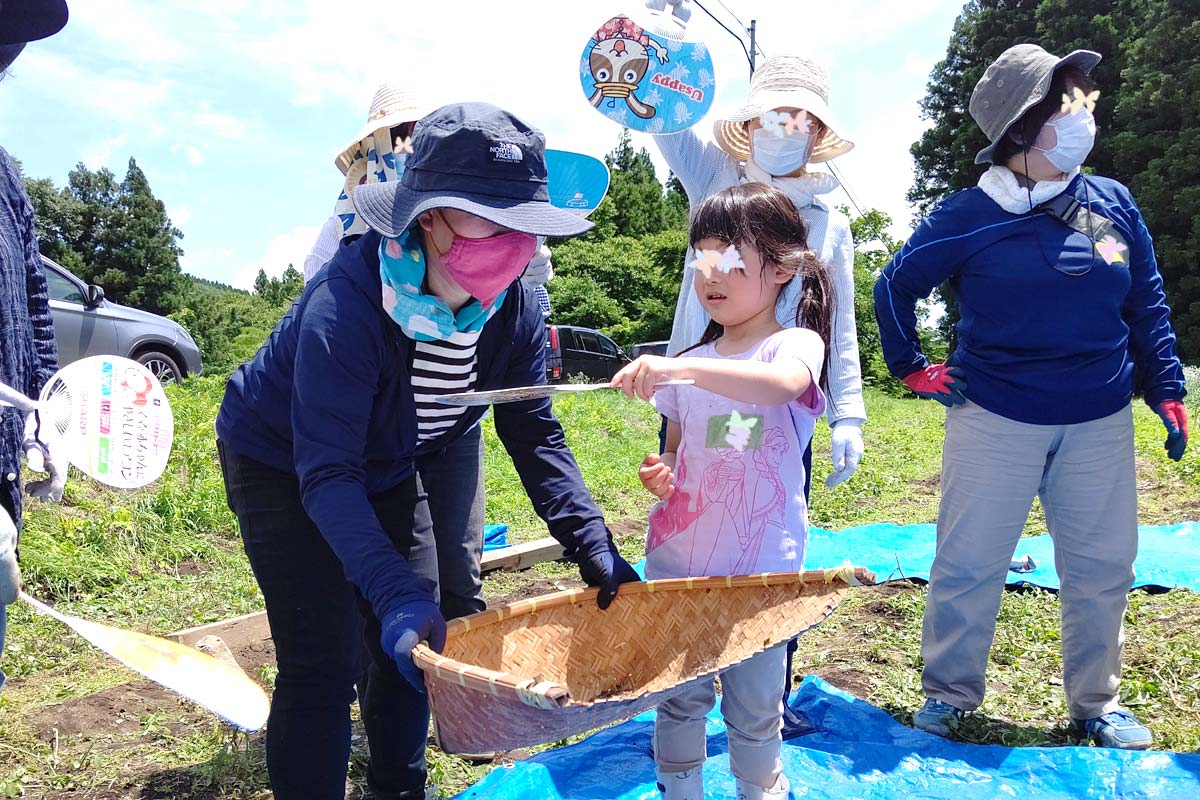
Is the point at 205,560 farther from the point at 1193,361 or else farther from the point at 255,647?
the point at 1193,361

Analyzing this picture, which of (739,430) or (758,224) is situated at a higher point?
(758,224)

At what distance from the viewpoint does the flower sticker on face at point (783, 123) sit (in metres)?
2.29

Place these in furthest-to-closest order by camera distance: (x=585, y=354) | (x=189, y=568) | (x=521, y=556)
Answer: (x=585, y=354), (x=521, y=556), (x=189, y=568)

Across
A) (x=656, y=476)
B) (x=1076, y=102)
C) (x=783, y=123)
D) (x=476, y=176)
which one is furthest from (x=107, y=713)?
(x=1076, y=102)

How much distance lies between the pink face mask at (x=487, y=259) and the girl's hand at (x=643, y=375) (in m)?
0.26

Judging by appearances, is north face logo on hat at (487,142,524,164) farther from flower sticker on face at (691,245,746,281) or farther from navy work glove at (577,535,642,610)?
navy work glove at (577,535,642,610)

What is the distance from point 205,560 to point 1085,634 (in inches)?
132

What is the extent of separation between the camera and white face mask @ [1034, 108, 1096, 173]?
7.58 feet

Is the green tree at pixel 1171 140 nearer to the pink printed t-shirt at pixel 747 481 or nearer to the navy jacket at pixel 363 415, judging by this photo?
the pink printed t-shirt at pixel 747 481

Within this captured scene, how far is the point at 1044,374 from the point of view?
234cm

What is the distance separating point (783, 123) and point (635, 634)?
1315 millimetres

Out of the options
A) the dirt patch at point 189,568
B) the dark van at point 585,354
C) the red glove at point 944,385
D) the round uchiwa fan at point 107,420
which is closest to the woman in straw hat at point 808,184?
the red glove at point 944,385

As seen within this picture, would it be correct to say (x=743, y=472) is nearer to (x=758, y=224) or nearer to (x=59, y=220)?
(x=758, y=224)

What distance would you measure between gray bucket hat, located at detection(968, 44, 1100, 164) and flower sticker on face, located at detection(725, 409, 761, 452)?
42.5 inches
